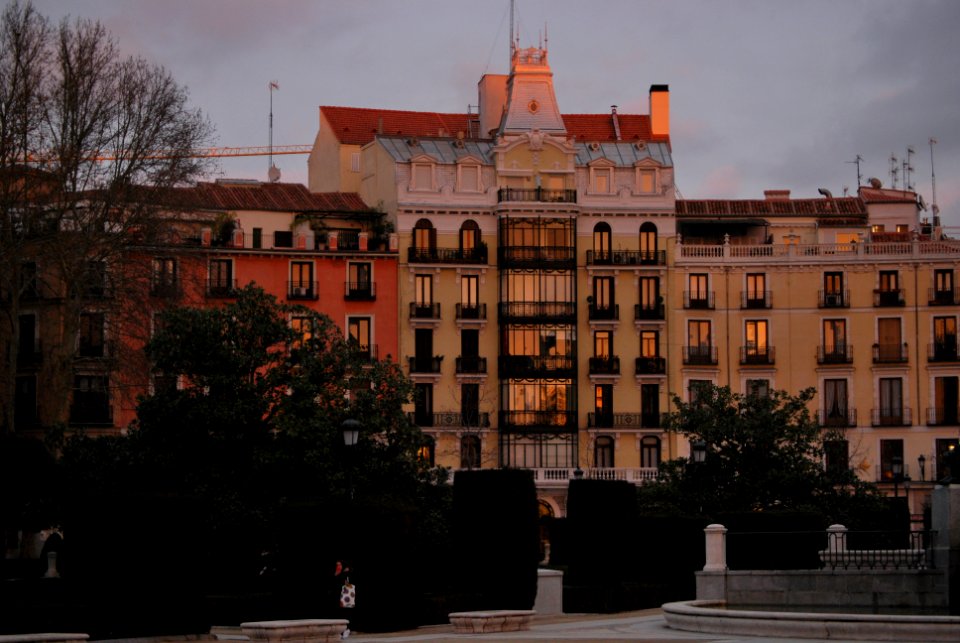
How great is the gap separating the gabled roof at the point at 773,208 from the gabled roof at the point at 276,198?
14810mm

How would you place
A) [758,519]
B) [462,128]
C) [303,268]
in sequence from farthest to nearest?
[462,128] < [303,268] < [758,519]

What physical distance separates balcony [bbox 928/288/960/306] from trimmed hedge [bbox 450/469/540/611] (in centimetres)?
4368

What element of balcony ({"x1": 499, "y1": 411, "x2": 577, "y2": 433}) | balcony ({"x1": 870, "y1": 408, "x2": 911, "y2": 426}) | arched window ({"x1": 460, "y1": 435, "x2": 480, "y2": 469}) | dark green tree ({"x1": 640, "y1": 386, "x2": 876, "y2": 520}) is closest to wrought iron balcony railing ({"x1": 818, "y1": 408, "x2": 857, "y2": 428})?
balcony ({"x1": 870, "y1": 408, "x2": 911, "y2": 426})

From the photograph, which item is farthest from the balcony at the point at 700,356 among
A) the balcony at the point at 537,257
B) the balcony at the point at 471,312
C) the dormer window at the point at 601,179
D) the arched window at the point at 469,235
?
the arched window at the point at 469,235

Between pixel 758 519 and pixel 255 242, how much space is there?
120 feet

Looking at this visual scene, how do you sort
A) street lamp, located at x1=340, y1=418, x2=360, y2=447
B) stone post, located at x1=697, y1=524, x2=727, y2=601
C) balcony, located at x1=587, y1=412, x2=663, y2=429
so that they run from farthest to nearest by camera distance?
balcony, located at x1=587, y1=412, x2=663, y2=429 → stone post, located at x1=697, y1=524, x2=727, y2=601 → street lamp, located at x1=340, y1=418, x2=360, y2=447

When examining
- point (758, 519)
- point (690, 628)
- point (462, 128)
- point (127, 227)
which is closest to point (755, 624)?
point (690, 628)

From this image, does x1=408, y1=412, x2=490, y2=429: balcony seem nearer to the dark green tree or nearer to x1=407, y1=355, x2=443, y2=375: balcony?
x1=407, y1=355, x2=443, y2=375: balcony

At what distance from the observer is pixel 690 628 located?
108 ft

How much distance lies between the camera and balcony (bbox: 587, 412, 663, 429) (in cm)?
7912

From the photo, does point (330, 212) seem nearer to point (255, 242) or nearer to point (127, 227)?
point (255, 242)

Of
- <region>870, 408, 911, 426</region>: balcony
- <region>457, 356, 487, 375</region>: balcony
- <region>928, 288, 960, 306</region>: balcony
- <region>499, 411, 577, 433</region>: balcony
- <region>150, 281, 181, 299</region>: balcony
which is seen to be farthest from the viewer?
<region>928, 288, 960, 306</region>: balcony

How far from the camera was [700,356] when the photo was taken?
262 feet

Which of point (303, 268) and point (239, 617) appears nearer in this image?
point (239, 617)
